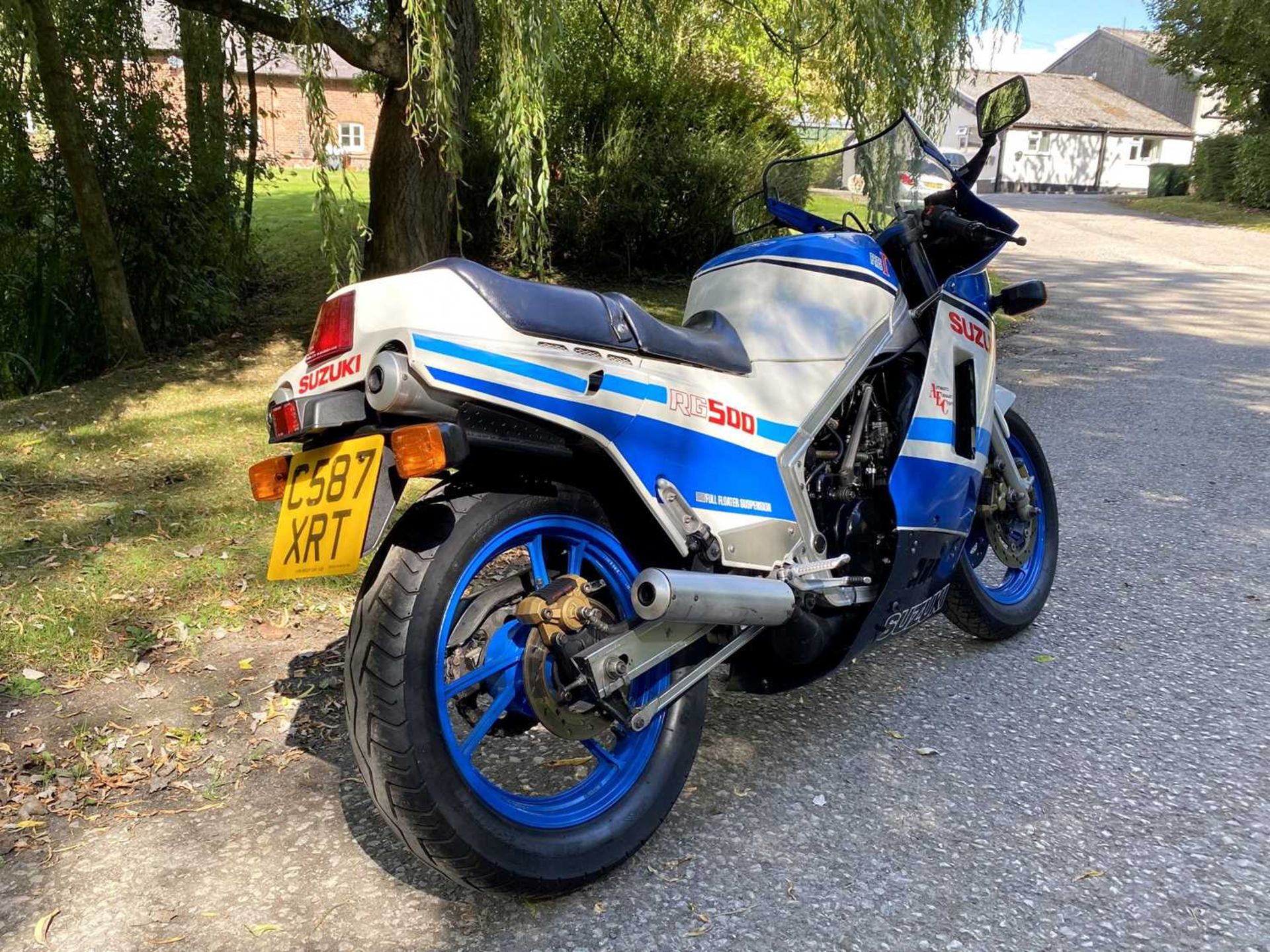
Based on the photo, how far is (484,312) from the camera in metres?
2.16

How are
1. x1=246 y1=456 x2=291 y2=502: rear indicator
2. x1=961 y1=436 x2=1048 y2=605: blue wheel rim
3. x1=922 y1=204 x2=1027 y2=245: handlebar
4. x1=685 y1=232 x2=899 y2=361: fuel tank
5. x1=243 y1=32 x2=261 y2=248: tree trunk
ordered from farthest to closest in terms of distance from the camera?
x1=243 y1=32 x2=261 y2=248: tree trunk → x1=961 y1=436 x2=1048 y2=605: blue wheel rim → x1=922 y1=204 x2=1027 y2=245: handlebar → x1=685 y1=232 x2=899 y2=361: fuel tank → x1=246 y1=456 x2=291 y2=502: rear indicator

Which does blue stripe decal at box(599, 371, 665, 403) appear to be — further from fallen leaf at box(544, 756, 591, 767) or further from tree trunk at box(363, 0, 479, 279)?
tree trunk at box(363, 0, 479, 279)

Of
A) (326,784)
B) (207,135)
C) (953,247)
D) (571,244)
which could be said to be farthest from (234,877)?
(571,244)

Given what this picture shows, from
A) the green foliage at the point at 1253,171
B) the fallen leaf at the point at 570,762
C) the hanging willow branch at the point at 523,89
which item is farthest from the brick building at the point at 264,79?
the green foliage at the point at 1253,171

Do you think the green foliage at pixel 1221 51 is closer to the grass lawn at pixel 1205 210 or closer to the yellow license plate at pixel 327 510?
the grass lawn at pixel 1205 210

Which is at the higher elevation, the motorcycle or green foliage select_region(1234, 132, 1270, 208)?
green foliage select_region(1234, 132, 1270, 208)

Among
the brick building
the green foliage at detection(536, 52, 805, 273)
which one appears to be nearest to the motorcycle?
the brick building

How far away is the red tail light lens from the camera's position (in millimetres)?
2205

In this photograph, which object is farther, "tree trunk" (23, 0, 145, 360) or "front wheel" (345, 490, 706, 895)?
"tree trunk" (23, 0, 145, 360)

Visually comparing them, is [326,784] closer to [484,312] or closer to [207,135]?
[484,312]

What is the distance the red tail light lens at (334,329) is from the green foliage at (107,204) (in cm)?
653

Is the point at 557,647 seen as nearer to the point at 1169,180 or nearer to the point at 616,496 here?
the point at 616,496

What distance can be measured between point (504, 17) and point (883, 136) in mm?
2171

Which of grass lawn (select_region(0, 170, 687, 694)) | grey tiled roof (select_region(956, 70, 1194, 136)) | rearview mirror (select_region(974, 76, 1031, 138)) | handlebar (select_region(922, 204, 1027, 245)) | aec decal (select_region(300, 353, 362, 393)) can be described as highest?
grey tiled roof (select_region(956, 70, 1194, 136))
